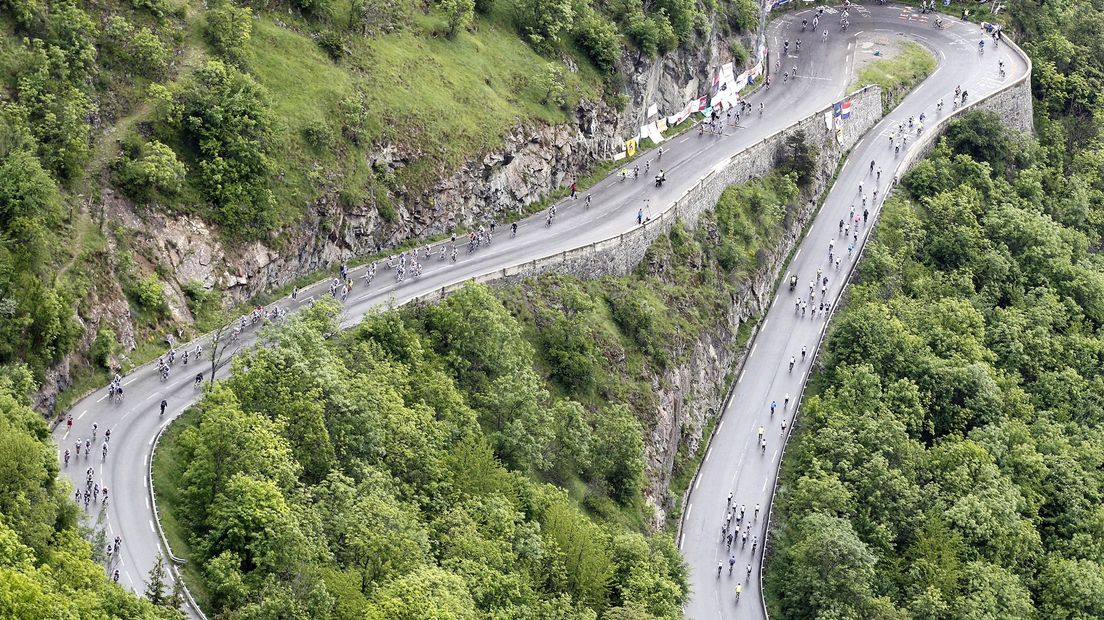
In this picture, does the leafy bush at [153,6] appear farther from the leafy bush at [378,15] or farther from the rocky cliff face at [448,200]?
the rocky cliff face at [448,200]

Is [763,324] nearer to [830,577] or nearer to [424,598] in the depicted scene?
[830,577]

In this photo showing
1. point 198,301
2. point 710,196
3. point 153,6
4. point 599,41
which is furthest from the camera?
point 599,41

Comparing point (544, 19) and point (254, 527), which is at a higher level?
point (544, 19)

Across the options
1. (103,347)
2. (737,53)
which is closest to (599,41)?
(737,53)

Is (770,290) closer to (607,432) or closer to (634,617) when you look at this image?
(607,432)

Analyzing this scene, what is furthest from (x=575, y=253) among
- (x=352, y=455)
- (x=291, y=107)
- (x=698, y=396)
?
(x=352, y=455)

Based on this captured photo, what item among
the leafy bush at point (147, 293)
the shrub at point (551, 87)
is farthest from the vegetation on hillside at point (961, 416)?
the leafy bush at point (147, 293)

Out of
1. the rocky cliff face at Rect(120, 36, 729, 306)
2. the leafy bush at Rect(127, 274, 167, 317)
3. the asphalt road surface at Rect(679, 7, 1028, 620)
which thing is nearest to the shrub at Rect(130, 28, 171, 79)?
the rocky cliff face at Rect(120, 36, 729, 306)
